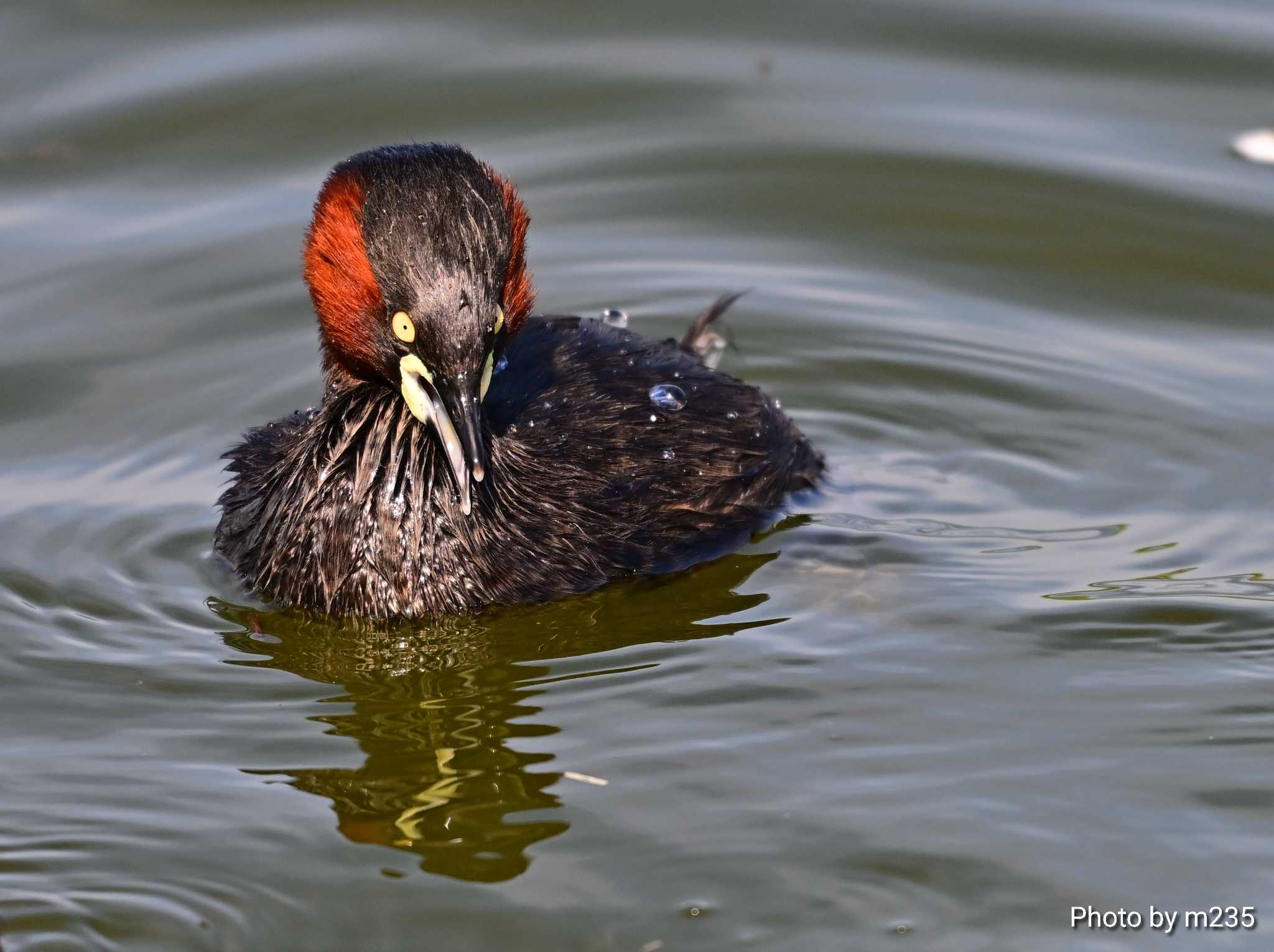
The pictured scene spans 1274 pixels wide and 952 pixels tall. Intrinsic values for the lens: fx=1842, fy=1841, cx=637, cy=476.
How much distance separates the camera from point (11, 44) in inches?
482

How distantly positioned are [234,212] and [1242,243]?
575 centimetres

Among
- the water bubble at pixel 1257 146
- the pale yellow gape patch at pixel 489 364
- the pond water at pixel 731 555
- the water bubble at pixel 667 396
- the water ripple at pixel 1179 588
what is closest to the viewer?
the pond water at pixel 731 555

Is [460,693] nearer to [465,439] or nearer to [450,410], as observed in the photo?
[465,439]

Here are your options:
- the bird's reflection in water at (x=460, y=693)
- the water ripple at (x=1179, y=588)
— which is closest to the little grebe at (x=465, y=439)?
the bird's reflection in water at (x=460, y=693)

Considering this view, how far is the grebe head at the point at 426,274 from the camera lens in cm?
641

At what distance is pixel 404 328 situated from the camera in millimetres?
6484

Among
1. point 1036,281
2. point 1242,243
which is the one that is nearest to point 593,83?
point 1036,281

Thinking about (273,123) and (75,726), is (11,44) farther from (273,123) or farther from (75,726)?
(75,726)

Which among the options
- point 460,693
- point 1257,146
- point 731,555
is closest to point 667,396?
point 731,555

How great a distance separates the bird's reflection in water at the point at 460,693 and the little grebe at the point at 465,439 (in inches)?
4.6

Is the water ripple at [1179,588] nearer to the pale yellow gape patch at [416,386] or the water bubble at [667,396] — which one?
the water bubble at [667,396]

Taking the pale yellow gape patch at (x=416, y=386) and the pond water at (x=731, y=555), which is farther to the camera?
the pale yellow gape patch at (x=416, y=386)

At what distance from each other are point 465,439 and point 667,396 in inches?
53.2

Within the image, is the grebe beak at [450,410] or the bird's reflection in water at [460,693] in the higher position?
the grebe beak at [450,410]
